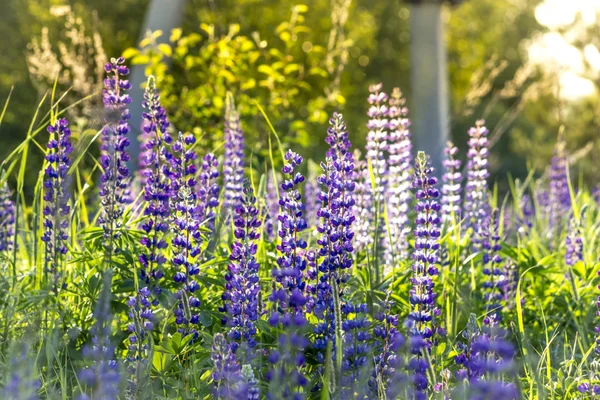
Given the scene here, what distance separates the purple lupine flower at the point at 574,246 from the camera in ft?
14.2

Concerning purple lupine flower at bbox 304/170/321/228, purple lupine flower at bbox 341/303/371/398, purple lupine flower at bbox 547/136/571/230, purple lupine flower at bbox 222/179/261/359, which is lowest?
purple lupine flower at bbox 341/303/371/398

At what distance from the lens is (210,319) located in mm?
2930

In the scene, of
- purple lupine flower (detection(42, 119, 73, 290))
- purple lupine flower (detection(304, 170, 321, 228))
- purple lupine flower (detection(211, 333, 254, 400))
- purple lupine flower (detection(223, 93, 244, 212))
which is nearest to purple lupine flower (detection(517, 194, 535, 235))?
purple lupine flower (detection(304, 170, 321, 228))

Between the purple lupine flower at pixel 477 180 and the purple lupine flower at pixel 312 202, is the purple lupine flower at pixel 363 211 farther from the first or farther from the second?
the purple lupine flower at pixel 312 202

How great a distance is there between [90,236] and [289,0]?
13.1m

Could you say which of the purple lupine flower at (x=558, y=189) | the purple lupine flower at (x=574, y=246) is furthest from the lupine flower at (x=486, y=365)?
the purple lupine flower at (x=558, y=189)

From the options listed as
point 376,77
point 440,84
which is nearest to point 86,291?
point 440,84

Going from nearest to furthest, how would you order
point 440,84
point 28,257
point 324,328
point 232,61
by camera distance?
point 324,328 < point 28,257 < point 232,61 < point 440,84

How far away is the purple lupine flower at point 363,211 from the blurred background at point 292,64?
1.72 ft

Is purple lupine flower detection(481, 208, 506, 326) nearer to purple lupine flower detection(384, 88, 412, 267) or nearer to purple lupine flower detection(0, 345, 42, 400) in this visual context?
purple lupine flower detection(384, 88, 412, 267)

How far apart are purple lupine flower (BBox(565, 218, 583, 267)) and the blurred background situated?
3.54 ft

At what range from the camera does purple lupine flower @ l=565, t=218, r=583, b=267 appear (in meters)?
4.32

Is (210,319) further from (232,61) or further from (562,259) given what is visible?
(232,61)

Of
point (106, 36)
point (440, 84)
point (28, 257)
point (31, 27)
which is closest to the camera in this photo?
point (28, 257)
